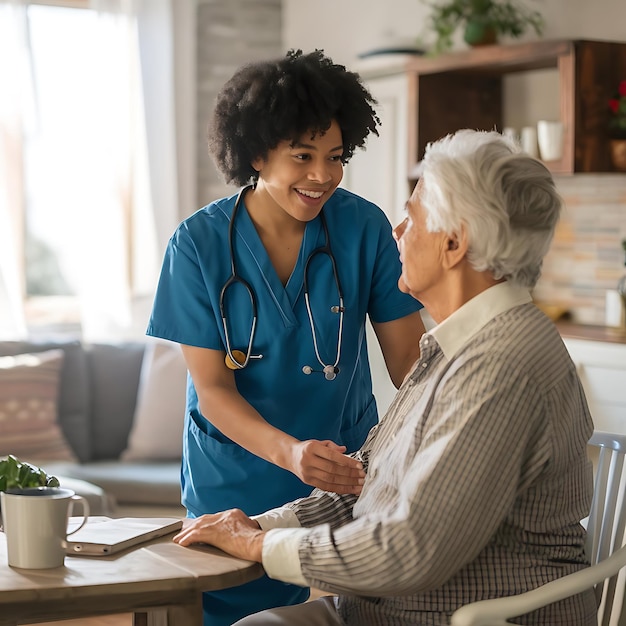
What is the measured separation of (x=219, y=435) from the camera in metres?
2.01

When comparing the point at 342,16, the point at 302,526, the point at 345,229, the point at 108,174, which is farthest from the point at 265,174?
the point at 342,16

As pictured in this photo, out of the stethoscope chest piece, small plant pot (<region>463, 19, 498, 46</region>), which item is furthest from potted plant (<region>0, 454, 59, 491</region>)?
small plant pot (<region>463, 19, 498, 46</region>)

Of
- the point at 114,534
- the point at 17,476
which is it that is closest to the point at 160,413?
the point at 114,534

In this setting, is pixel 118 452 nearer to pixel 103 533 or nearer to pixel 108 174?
pixel 108 174

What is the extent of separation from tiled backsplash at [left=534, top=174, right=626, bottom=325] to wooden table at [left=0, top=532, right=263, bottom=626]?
285cm

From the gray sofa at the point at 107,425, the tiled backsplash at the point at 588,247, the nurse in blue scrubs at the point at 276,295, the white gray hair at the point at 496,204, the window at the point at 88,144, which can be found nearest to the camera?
the white gray hair at the point at 496,204

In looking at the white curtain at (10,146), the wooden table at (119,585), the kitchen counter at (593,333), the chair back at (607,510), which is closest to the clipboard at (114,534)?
the wooden table at (119,585)

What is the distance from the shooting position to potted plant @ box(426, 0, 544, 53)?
13.5 feet

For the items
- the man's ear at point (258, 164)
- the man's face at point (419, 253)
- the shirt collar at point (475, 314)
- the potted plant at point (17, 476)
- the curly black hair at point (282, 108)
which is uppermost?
the curly black hair at point (282, 108)

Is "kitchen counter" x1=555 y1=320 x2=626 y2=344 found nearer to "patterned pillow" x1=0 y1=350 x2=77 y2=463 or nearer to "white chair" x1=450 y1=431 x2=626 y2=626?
"white chair" x1=450 y1=431 x2=626 y2=626

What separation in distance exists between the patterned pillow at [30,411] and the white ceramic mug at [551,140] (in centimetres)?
207

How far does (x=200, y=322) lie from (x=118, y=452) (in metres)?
2.41

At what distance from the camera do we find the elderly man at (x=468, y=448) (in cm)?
138

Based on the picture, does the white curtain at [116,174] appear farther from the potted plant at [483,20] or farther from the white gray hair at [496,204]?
the white gray hair at [496,204]
